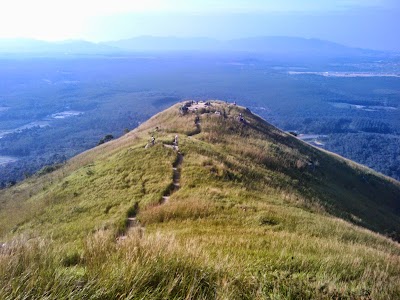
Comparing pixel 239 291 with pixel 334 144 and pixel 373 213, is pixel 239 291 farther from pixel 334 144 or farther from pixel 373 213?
pixel 334 144

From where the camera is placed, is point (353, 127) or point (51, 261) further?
point (353, 127)

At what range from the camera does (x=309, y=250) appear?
7.38m

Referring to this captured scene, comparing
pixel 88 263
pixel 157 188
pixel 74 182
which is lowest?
pixel 74 182

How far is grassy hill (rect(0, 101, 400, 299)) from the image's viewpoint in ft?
14.7

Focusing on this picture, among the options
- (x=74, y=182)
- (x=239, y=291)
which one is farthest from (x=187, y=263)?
(x=74, y=182)

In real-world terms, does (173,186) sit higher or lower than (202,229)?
lower

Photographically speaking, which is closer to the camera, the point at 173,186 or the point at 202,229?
the point at 202,229

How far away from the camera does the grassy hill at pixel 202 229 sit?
14.7ft

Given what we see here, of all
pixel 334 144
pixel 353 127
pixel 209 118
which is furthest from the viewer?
pixel 353 127

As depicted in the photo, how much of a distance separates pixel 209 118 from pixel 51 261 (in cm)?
2753

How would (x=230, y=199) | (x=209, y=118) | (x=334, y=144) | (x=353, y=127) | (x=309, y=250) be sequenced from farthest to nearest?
(x=353, y=127), (x=334, y=144), (x=209, y=118), (x=230, y=199), (x=309, y=250)

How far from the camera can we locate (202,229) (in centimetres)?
1045

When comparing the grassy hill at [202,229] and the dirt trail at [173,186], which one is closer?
the grassy hill at [202,229]

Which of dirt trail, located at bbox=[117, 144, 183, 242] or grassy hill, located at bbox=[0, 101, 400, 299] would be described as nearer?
grassy hill, located at bbox=[0, 101, 400, 299]
